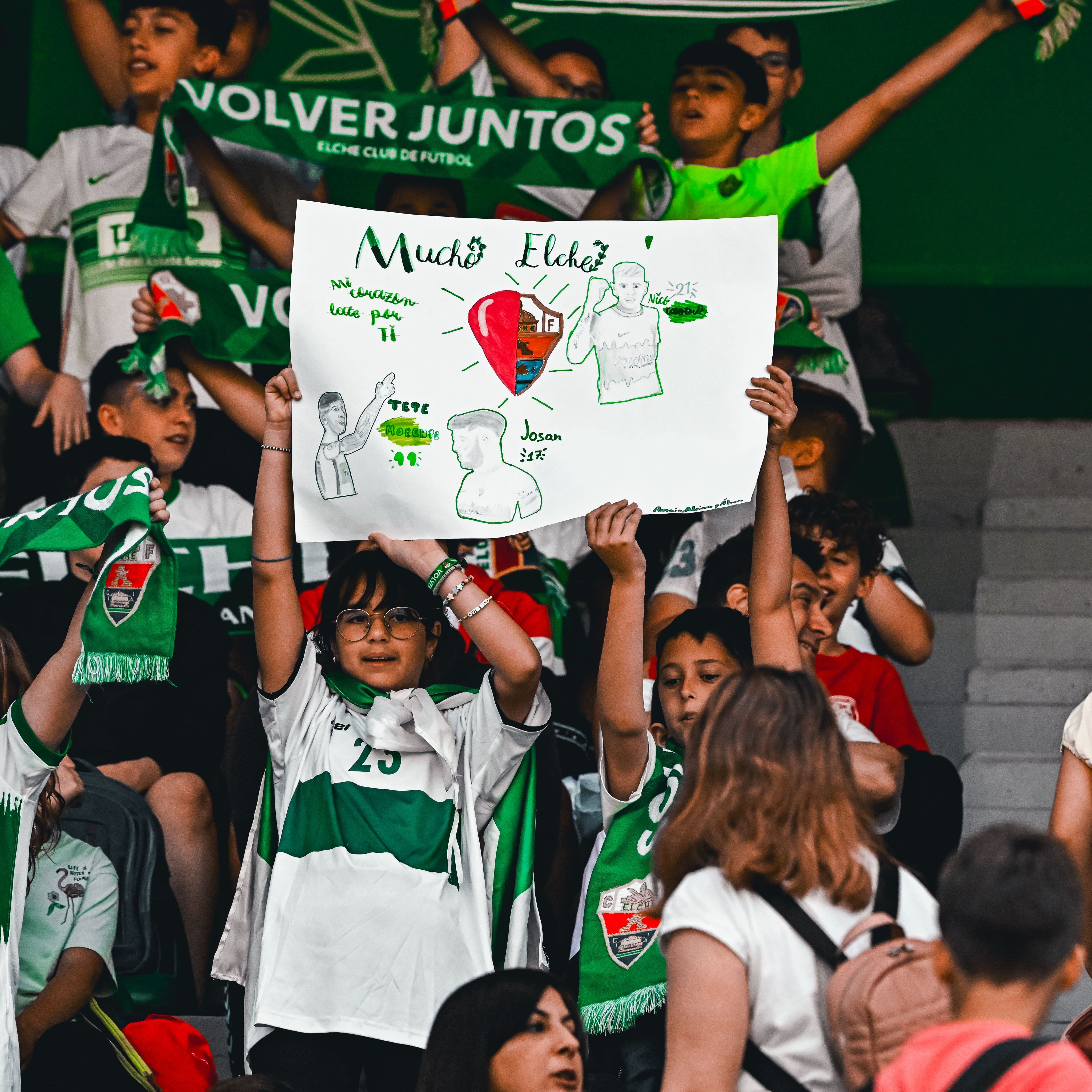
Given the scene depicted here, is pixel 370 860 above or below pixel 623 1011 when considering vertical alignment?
above

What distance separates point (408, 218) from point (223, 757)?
5.68 ft

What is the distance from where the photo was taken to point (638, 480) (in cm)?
366

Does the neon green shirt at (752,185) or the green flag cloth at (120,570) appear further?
the neon green shirt at (752,185)

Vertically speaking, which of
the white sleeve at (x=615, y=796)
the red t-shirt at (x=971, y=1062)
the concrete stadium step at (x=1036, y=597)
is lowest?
the red t-shirt at (x=971, y=1062)

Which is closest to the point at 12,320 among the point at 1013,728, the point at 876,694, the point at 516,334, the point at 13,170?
the point at 13,170

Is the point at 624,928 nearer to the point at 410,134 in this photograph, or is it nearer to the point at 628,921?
the point at 628,921

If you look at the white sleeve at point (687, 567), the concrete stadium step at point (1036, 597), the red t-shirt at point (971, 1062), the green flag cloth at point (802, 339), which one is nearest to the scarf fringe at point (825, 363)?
the green flag cloth at point (802, 339)

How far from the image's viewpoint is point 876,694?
4266 millimetres

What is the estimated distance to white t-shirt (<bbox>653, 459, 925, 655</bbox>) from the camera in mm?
4848

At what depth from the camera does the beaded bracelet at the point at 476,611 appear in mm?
→ 3508

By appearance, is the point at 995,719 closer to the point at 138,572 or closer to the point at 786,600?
the point at 786,600

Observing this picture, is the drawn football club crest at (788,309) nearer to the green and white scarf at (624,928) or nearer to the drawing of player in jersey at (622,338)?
the drawing of player in jersey at (622,338)

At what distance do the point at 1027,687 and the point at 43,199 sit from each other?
3.94 metres

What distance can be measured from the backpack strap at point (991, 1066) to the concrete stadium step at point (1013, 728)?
3.67m
